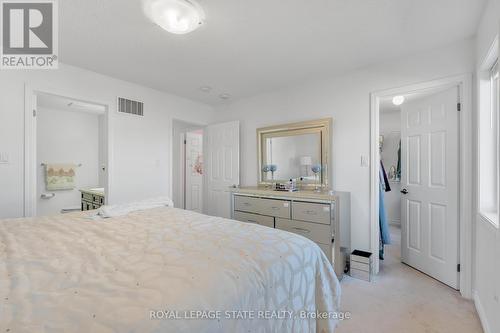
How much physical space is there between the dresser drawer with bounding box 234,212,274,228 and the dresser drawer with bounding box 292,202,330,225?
344 millimetres

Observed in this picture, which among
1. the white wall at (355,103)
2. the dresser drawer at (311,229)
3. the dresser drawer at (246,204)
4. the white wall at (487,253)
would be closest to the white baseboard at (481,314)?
the white wall at (487,253)

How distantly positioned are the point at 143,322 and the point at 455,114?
2.96 metres

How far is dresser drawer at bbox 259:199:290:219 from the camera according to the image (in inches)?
109

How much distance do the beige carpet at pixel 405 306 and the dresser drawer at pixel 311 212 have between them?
0.69 metres

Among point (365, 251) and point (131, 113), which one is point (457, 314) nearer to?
point (365, 251)

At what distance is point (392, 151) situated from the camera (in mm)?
4684

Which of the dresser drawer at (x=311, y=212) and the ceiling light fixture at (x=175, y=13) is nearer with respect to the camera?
the ceiling light fixture at (x=175, y=13)

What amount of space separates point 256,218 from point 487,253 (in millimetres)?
2141

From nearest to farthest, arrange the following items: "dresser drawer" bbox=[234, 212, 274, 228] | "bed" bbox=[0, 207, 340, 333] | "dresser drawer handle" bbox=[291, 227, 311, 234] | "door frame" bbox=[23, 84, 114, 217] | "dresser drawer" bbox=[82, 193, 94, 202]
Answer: "bed" bbox=[0, 207, 340, 333] → "door frame" bbox=[23, 84, 114, 217] → "dresser drawer handle" bbox=[291, 227, 311, 234] → "dresser drawer" bbox=[234, 212, 274, 228] → "dresser drawer" bbox=[82, 193, 94, 202]

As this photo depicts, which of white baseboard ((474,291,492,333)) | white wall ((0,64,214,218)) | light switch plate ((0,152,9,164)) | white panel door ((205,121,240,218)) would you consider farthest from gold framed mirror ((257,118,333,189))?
light switch plate ((0,152,9,164))

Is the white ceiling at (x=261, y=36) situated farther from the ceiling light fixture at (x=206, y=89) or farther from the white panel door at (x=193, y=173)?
the white panel door at (x=193, y=173)

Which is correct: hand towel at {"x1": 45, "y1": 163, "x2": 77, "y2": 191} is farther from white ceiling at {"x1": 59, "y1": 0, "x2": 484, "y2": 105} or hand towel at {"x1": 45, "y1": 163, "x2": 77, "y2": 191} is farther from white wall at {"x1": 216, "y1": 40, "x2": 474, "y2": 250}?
white wall at {"x1": 216, "y1": 40, "x2": 474, "y2": 250}

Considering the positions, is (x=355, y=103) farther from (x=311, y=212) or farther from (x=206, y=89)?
(x=206, y=89)

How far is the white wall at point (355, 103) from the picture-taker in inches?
90.5
